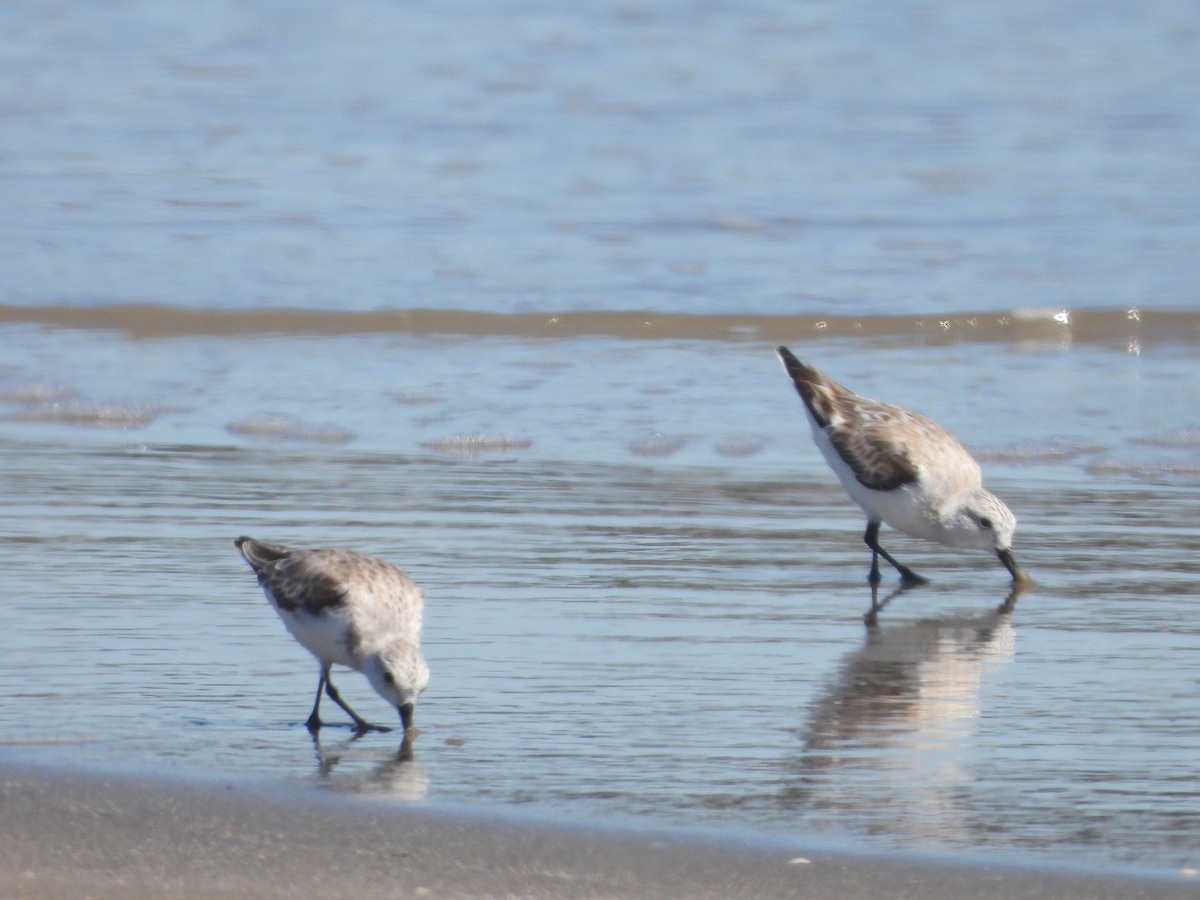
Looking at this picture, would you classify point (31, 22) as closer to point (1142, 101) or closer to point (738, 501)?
point (1142, 101)

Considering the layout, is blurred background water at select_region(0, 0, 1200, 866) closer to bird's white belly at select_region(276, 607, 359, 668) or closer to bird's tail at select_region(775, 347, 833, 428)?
bird's white belly at select_region(276, 607, 359, 668)

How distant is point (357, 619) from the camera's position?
4.83 m

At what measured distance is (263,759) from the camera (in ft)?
15.0

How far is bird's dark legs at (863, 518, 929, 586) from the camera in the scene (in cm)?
654

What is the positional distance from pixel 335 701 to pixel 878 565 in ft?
7.47

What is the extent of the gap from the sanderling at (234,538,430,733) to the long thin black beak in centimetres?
228

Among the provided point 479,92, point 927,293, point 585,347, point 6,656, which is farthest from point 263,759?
point 479,92

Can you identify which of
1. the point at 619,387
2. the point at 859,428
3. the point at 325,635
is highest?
the point at 325,635

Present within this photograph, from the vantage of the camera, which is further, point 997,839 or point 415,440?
point 415,440

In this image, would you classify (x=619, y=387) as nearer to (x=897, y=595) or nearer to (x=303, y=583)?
(x=897, y=595)

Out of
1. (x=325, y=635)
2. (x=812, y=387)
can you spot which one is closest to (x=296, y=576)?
(x=325, y=635)

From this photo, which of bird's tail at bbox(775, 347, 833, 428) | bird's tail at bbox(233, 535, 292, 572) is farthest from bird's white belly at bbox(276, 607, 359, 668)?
bird's tail at bbox(775, 347, 833, 428)

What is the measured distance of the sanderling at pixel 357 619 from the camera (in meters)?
4.75

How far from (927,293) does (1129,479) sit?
13.8 feet
